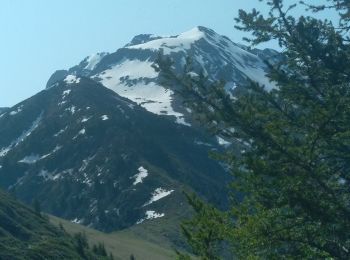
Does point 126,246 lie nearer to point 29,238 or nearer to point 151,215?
point 29,238

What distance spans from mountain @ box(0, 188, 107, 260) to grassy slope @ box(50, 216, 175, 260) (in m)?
17.6

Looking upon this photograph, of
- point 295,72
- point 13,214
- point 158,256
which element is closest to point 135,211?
point 158,256

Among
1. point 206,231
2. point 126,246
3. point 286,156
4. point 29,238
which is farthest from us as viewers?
point 126,246

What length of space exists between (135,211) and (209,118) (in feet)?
571

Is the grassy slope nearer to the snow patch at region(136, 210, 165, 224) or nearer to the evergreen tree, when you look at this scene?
the snow patch at region(136, 210, 165, 224)

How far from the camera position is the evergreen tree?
47.7 ft

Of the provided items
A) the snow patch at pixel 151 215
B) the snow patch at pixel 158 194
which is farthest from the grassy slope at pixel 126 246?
the snow patch at pixel 158 194

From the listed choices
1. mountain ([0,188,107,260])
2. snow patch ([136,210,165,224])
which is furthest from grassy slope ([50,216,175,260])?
snow patch ([136,210,165,224])

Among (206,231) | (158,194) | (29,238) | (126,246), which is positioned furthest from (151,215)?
(206,231)

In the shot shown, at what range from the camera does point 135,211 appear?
19000 centimetres

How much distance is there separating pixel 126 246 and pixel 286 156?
4896 inches

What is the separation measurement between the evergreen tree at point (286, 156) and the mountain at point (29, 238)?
59.9 m

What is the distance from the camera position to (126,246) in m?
136

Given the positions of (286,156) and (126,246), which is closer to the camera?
(286,156)
